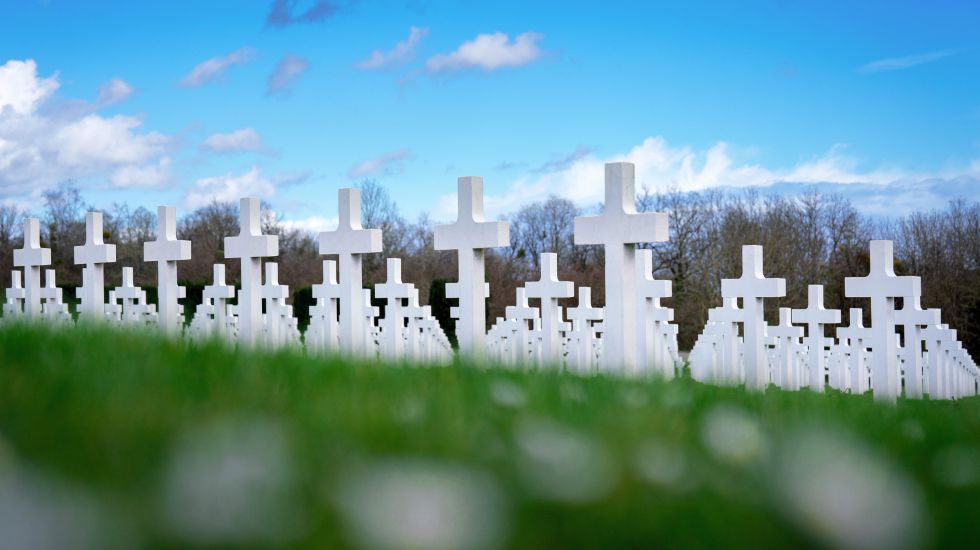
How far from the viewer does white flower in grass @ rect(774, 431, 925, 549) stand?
71.3 inches

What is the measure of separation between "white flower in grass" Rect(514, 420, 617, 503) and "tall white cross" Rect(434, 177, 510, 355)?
5.45 metres

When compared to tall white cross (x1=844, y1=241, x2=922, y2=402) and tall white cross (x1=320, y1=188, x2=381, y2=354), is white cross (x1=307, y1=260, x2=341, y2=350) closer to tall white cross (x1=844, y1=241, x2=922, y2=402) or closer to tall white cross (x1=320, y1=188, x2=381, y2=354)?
tall white cross (x1=320, y1=188, x2=381, y2=354)

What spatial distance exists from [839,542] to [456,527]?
788mm

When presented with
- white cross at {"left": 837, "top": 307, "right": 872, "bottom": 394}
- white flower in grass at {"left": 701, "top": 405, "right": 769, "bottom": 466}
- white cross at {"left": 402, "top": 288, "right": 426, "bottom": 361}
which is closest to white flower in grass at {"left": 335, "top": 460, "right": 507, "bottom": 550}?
white flower in grass at {"left": 701, "top": 405, "right": 769, "bottom": 466}

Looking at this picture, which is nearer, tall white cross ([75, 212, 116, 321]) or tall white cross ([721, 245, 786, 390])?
tall white cross ([721, 245, 786, 390])

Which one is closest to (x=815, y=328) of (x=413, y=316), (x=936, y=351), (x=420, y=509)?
(x=936, y=351)

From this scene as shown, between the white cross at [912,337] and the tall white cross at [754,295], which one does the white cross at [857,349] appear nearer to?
the white cross at [912,337]

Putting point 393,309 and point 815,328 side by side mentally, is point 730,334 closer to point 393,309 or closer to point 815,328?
point 815,328

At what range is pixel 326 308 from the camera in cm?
1477

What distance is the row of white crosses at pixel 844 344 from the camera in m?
10.4

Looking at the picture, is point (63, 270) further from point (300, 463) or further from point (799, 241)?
point (300, 463)

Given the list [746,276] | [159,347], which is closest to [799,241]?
Result: [746,276]

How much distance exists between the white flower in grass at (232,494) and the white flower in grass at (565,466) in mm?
500

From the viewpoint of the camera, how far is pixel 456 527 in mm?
1590
